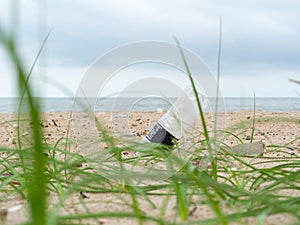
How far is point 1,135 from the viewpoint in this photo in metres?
3.50

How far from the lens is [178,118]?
1882mm

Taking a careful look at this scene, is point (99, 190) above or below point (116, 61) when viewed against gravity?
below

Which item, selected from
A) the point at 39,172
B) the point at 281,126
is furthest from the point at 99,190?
the point at 281,126

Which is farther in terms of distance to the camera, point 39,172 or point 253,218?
point 253,218

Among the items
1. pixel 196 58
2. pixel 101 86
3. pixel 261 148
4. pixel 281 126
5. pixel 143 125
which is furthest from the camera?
pixel 143 125

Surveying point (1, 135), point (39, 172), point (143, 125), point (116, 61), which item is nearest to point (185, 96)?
point (116, 61)

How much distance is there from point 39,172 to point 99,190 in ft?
2.40

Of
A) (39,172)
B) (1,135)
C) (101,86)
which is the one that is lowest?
(1,135)

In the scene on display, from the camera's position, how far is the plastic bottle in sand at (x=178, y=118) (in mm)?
1921

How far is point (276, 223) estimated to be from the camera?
93cm

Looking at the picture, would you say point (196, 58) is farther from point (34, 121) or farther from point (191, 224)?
point (34, 121)

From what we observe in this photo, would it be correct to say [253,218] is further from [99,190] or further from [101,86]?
[101,86]

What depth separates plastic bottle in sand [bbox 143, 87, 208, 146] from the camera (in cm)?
192

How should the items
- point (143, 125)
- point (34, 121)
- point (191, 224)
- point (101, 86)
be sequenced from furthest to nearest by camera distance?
point (143, 125)
point (101, 86)
point (191, 224)
point (34, 121)
